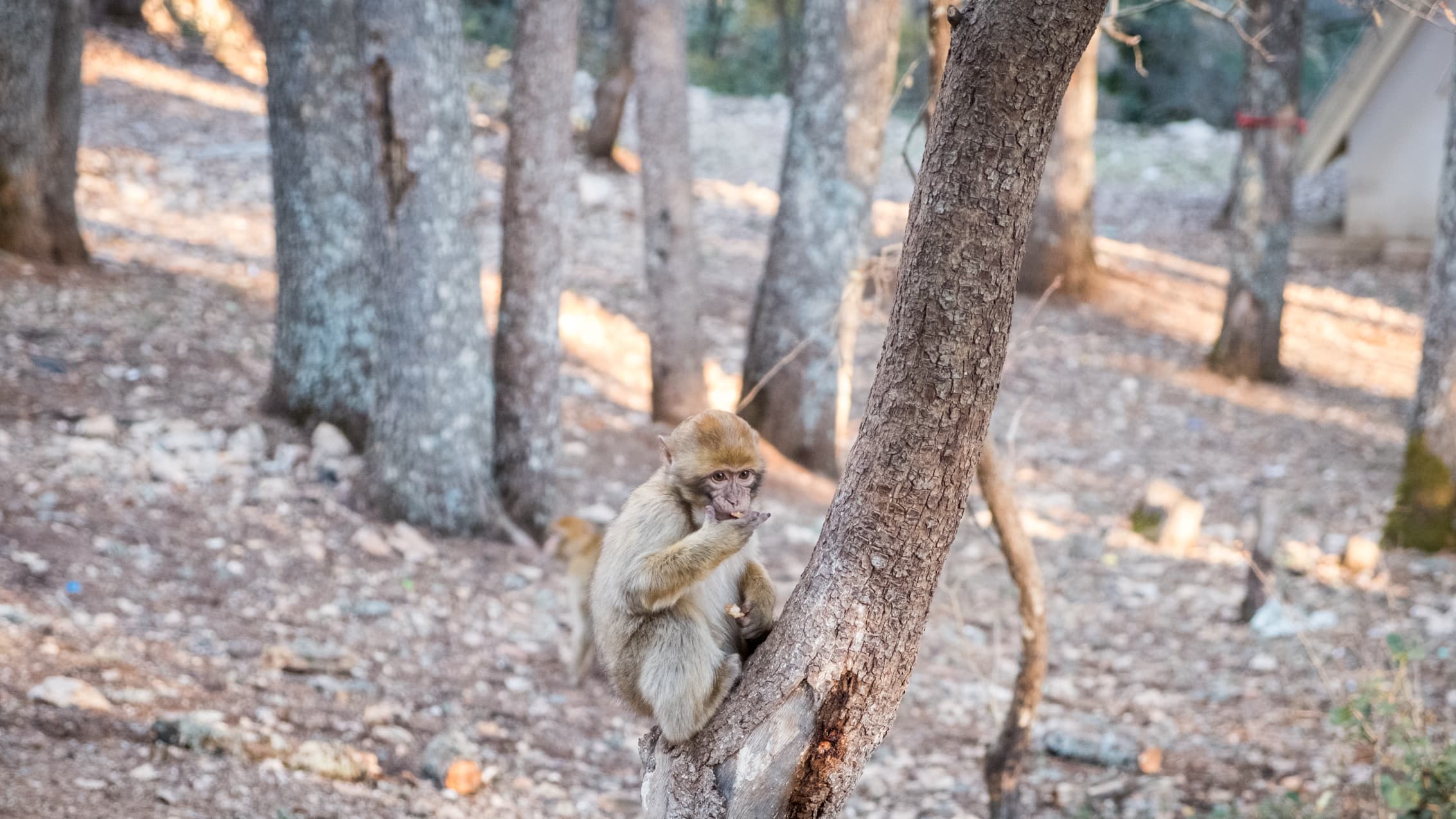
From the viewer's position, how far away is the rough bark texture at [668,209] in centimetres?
861

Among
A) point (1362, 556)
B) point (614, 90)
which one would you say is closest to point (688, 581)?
point (1362, 556)

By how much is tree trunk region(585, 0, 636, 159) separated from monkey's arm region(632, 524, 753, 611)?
483 inches

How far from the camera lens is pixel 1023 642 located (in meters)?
4.37

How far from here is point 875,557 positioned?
273 cm

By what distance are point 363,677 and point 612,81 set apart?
1098cm

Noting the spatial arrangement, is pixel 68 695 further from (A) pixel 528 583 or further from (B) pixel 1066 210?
(B) pixel 1066 210

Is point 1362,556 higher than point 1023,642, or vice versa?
point 1023,642

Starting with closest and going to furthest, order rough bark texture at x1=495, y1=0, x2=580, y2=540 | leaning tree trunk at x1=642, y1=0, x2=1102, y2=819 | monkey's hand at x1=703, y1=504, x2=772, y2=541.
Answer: leaning tree trunk at x1=642, y1=0, x2=1102, y2=819, monkey's hand at x1=703, y1=504, x2=772, y2=541, rough bark texture at x1=495, y1=0, x2=580, y2=540

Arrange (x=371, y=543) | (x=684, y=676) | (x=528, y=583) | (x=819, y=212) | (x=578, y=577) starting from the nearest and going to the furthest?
(x=684, y=676), (x=578, y=577), (x=371, y=543), (x=528, y=583), (x=819, y=212)

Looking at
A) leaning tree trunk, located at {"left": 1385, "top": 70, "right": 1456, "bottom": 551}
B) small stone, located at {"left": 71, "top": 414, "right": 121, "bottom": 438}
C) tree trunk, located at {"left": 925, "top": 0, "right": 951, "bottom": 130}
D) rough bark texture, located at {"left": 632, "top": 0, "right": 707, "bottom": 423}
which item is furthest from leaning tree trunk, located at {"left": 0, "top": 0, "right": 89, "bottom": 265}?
leaning tree trunk, located at {"left": 1385, "top": 70, "right": 1456, "bottom": 551}

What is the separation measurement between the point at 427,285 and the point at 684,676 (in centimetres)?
386

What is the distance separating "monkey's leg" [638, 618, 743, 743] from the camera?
10.1 ft

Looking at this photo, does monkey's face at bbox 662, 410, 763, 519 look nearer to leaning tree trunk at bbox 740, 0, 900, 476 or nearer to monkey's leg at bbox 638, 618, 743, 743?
monkey's leg at bbox 638, 618, 743, 743

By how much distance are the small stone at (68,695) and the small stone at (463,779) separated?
50.3 inches
